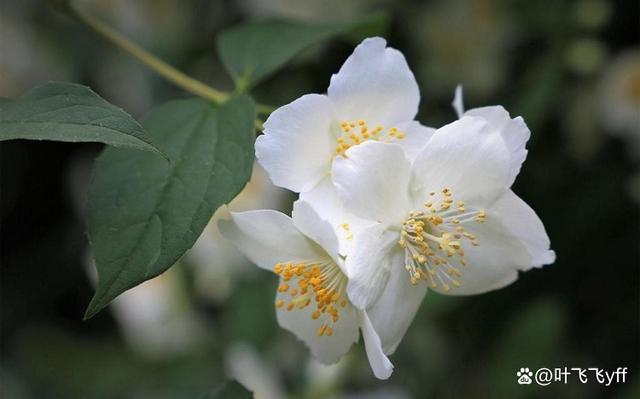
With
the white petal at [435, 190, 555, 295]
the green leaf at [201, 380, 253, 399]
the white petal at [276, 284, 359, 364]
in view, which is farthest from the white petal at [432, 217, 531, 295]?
the green leaf at [201, 380, 253, 399]

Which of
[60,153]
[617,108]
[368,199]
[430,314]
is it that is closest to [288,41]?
[368,199]

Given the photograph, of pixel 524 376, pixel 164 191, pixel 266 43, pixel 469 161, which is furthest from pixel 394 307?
pixel 524 376

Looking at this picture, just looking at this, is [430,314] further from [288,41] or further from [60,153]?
[60,153]

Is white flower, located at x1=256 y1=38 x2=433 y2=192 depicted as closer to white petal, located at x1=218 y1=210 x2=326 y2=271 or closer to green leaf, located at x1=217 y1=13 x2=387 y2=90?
white petal, located at x1=218 y1=210 x2=326 y2=271

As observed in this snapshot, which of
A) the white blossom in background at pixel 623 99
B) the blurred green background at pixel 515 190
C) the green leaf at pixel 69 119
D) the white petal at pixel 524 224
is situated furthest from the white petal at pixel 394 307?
the white blossom in background at pixel 623 99

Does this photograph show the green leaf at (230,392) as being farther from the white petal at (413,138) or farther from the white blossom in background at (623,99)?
the white blossom in background at (623,99)

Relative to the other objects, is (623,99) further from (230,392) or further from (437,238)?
(230,392)
